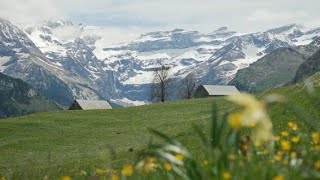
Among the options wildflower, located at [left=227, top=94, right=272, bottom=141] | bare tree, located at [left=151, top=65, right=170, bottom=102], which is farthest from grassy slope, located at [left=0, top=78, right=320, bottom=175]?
bare tree, located at [left=151, top=65, right=170, bottom=102]

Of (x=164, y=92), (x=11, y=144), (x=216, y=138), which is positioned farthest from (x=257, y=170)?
(x=164, y=92)

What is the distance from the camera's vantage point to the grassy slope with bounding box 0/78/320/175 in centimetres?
4103

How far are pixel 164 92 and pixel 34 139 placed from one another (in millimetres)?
109366

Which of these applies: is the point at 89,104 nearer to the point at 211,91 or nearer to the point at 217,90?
the point at 211,91

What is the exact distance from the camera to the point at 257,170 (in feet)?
17.8

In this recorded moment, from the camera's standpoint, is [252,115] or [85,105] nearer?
[252,115]

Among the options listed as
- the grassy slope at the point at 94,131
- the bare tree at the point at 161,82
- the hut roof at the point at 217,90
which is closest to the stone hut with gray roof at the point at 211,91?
the hut roof at the point at 217,90

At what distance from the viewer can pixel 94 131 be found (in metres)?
71.2

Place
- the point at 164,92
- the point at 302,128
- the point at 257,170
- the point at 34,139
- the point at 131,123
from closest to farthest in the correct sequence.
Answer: the point at 257,170
the point at 302,128
the point at 34,139
the point at 131,123
the point at 164,92

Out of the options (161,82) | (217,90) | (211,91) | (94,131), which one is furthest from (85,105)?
(94,131)

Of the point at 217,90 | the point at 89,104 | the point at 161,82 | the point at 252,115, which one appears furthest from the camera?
the point at 217,90

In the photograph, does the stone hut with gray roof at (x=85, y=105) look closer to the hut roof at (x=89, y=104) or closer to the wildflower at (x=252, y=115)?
the hut roof at (x=89, y=104)

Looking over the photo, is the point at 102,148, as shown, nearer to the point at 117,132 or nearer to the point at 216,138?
Answer: the point at 117,132

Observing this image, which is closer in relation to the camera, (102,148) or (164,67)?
(102,148)
